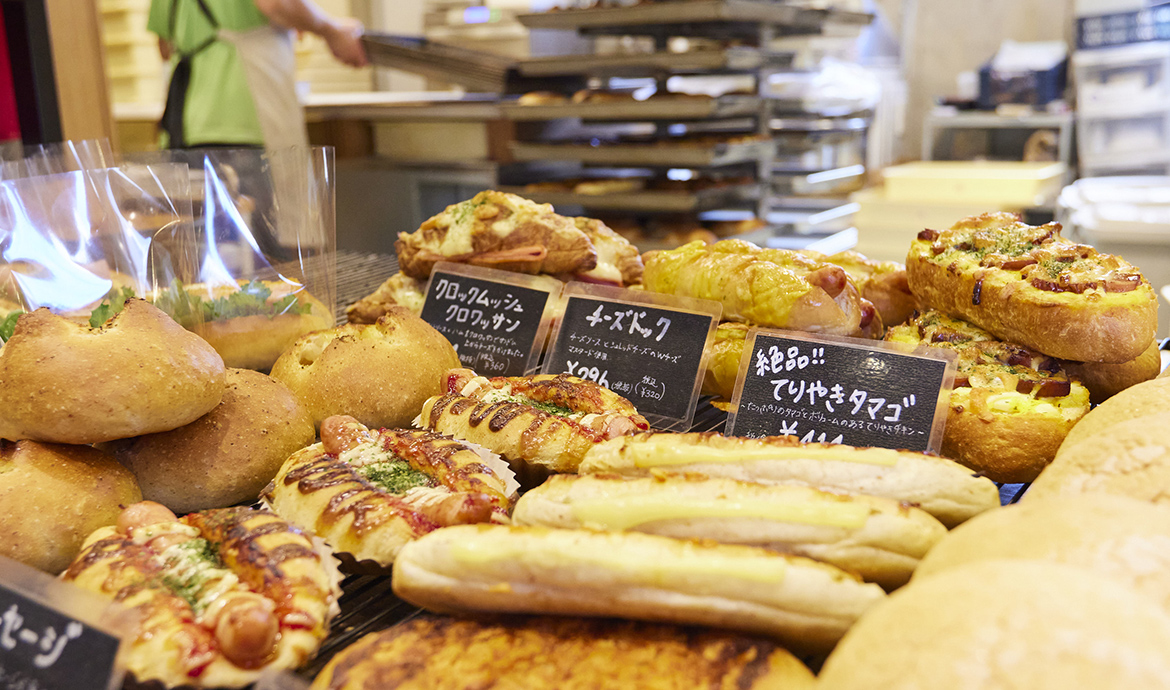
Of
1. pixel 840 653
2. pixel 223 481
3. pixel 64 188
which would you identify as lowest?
pixel 223 481

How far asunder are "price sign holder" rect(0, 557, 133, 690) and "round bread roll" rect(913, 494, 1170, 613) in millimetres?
950

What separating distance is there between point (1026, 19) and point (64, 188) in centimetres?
814

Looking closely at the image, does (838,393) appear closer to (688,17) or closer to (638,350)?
(638,350)

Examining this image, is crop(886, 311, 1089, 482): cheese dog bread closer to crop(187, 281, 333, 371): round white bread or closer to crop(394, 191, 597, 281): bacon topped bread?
crop(394, 191, 597, 281): bacon topped bread

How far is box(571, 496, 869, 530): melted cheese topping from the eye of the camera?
1104 millimetres

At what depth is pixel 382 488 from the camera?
1.39 meters

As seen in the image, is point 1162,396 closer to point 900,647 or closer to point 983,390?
point 983,390

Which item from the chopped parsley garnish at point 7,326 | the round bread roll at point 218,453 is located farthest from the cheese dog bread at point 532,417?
the chopped parsley garnish at point 7,326

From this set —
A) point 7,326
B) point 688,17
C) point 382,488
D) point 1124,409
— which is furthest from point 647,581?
point 688,17

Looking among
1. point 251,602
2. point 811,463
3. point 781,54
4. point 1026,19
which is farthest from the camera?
point 1026,19

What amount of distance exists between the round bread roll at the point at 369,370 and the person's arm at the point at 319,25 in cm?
324

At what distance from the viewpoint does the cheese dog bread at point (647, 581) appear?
1.00 meters

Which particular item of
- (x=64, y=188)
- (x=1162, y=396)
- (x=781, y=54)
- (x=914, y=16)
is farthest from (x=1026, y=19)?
(x=64, y=188)

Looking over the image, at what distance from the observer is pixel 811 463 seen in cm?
124
